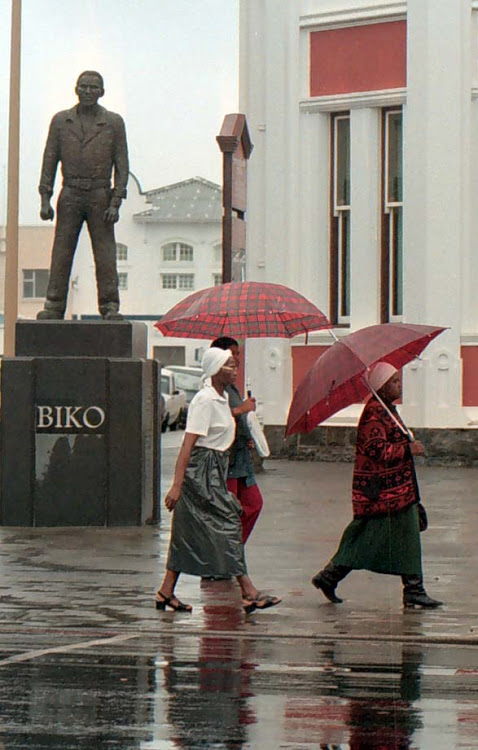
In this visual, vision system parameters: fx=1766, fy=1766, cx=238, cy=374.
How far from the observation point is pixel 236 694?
26.6 ft

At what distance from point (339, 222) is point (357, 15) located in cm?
317

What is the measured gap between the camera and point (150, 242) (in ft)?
318

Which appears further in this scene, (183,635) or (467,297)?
(467,297)

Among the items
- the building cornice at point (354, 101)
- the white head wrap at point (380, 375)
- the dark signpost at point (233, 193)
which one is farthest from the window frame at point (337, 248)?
the white head wrap at point (380, 375)

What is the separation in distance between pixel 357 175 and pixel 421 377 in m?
3.45

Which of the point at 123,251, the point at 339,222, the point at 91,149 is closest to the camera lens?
the point at 91,149

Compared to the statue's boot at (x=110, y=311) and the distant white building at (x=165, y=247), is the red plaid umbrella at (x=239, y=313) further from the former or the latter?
the distant white building at (x=165, y=247)

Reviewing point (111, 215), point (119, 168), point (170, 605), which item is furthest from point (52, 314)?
point (170, 605)

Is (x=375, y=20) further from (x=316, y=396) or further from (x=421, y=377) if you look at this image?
(x=316, y=396)

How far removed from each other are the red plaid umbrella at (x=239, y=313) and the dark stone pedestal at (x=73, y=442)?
185 cm

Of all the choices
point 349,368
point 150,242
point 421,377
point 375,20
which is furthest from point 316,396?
point 150,242

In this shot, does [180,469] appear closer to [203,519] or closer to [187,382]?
[203,519]

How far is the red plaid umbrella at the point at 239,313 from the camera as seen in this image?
47.0 ft

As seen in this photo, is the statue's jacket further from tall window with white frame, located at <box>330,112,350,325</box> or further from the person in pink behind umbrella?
tall window with white frame, located at <box>330,112,350,325</box>
